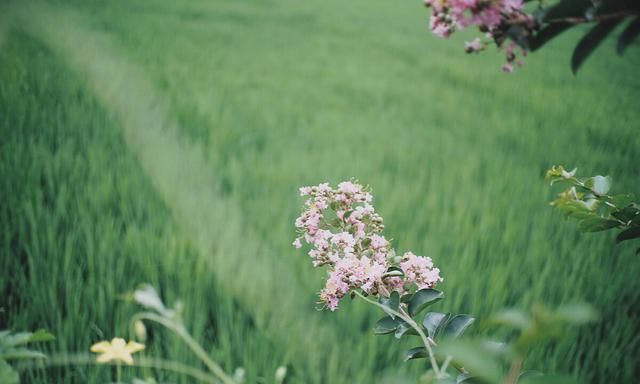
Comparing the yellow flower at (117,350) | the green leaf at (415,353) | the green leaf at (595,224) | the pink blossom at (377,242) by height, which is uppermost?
the green leaf at (595,224)

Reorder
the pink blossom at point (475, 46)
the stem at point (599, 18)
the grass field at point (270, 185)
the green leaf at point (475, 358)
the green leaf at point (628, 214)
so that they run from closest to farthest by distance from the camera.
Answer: the green leaf at point (475, 358), the stem at point (599, 18), the pink blossom at point (475, 46), the green leaf at point (628, 214), the grass field at point (270, 185)

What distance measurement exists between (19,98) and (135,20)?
218cm

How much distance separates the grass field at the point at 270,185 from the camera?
44.1 inches

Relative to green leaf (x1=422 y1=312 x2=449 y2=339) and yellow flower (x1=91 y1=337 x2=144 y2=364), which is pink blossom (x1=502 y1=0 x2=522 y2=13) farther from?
yellow flower (x1=91 y1=337 x2=144 y2=364)

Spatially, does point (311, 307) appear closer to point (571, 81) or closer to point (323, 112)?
point (323, 112)

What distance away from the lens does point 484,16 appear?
0.39 meters

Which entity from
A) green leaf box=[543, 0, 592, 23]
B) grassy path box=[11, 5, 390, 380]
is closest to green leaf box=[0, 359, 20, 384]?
green leaf box=[543, 0, 592, 23]

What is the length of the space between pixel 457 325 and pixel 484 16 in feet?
1.14

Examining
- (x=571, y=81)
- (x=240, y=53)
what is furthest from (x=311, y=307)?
(x=571, y=81)

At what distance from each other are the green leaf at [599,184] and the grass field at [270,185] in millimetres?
493

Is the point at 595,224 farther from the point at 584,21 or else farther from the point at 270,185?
the point at 270,185

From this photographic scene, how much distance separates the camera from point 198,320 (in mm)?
1093

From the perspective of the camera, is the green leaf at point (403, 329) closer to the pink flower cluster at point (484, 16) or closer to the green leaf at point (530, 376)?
the green leaf at point (530, 376)

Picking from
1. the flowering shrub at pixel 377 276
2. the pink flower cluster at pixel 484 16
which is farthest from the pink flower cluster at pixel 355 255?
the pink flower cluster at pixel 484 16
